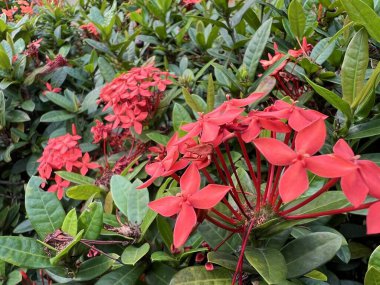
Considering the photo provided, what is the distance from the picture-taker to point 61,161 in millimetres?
1599

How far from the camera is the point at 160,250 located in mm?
1154

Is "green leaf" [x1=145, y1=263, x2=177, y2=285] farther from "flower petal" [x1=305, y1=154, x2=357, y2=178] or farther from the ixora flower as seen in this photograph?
"flower petal" [x1=305, y1=154, x2=357, y2=178]

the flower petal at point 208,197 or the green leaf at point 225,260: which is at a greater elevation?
the flower petal at point 208,197

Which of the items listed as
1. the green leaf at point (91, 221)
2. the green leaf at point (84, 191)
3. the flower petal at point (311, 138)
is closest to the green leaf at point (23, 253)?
the green leaf at point (91, 221)

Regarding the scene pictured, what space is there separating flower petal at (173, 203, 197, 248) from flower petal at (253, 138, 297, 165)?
0.17 metres

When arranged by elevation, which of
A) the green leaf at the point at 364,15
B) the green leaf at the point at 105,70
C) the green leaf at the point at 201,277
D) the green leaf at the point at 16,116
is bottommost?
the green leaf at the point at 16,116

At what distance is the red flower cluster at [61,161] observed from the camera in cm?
158

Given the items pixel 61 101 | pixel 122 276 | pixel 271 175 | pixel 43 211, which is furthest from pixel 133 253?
pixel 61 101

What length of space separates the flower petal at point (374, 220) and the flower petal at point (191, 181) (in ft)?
0.98

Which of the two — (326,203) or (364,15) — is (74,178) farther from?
Answer: (364,15)

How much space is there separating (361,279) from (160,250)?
Result: 68 centimetres

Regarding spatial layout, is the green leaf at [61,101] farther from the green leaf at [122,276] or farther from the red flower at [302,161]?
the red flower at [302,161]

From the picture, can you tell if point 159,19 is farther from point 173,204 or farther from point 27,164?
point 173,204

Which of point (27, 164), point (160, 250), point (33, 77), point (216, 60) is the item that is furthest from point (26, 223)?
point (216, 60)
